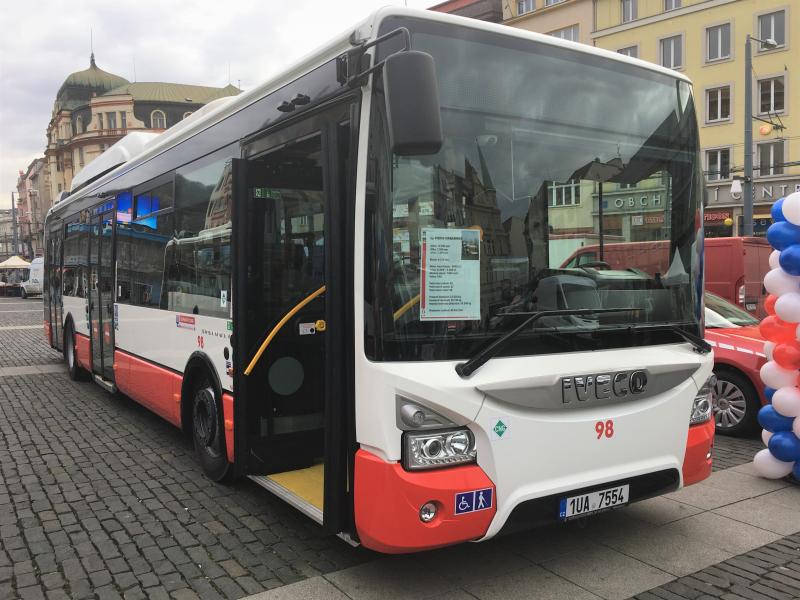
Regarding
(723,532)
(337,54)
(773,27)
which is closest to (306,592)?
(723,532)

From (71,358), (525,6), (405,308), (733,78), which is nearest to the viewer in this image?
(405,308)

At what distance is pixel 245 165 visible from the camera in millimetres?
4617

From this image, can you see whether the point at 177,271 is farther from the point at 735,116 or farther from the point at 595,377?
the point at 735,116

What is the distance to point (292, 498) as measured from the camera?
4469 millimetres

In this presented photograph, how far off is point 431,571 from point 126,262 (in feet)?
16.8

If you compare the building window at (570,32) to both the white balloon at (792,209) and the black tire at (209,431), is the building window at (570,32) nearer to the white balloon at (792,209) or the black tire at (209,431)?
the white balloon at (792,209)

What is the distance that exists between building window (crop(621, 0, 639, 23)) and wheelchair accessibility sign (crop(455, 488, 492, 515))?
133ft

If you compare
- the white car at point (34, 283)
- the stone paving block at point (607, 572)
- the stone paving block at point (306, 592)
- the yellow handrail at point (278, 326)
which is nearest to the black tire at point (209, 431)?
the yellow handrail at point (278, 326)

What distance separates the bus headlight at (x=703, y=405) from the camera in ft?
14.1

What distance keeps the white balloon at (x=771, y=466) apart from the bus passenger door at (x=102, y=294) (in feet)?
22.2

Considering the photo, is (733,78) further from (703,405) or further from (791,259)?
(703,405)

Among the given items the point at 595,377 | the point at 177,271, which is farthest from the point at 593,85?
the point at 177,271

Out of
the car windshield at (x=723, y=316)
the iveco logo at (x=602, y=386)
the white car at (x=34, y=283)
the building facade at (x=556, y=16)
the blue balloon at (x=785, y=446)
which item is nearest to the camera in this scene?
the iveco logo at (x=602, y=386)

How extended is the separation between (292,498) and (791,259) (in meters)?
4.01
